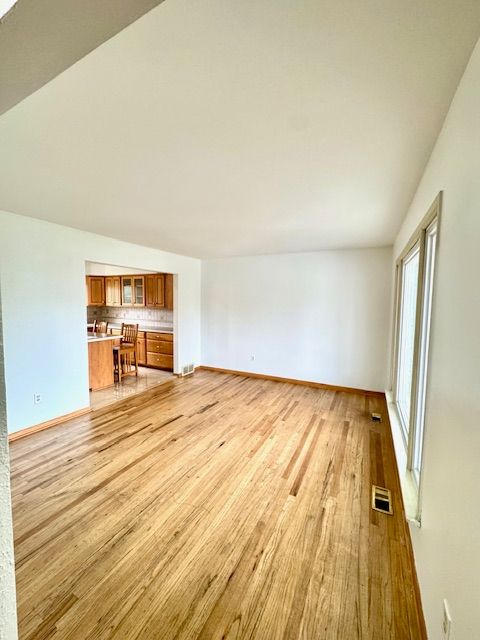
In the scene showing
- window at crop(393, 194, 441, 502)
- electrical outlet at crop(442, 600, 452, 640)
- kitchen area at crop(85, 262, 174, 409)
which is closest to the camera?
electrical outlet at crop(442, 600, 452, 640)

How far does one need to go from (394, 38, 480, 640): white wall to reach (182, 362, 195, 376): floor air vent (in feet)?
14.9

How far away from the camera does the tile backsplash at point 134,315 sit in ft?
21.8

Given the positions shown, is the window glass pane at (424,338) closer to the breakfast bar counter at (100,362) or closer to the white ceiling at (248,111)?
the white ceiling at (248,111)

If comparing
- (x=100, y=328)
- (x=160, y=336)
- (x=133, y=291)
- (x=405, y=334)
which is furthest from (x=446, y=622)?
(x=100, y=328)

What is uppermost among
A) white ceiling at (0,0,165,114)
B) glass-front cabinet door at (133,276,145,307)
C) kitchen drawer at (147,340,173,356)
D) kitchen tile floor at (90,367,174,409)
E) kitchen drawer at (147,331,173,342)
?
white ceiling at (0,0,165,114)

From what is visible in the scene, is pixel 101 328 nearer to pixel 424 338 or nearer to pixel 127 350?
pixel 127 350

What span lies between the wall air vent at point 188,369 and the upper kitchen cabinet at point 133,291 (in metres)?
1.81

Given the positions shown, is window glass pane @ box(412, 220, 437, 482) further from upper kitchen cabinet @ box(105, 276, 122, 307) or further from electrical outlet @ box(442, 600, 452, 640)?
upper kitchen cabinet @ box(105, 276, 122, 307)

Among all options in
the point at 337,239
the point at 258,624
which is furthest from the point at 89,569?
the point at 337,239

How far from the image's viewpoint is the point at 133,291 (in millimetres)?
6336

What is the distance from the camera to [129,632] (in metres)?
1.24

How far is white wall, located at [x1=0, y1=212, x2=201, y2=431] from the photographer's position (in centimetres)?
291

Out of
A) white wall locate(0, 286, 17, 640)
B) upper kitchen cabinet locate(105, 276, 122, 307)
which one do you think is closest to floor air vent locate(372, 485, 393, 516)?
white wall locate(0, 286, 17, 640)

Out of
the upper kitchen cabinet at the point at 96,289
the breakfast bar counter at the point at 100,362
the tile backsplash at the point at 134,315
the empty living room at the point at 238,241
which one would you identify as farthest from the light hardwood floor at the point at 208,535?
the upper kitchen cabinet at the point at 96,289
